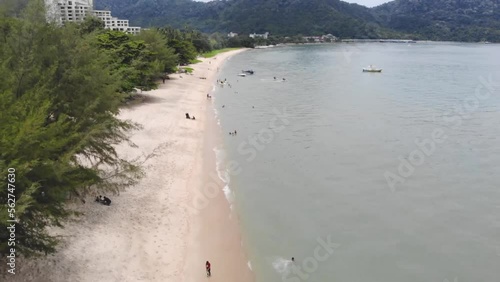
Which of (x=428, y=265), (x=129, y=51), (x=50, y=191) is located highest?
(x=129, y=51)

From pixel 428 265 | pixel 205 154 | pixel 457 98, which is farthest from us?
pixel 457 98

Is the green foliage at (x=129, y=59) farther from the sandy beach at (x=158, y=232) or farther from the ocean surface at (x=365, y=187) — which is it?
the sandy beach at (x=158, y=232)

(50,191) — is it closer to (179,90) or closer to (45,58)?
Answer: (45,58)

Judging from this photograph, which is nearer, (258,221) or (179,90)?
(258,221)

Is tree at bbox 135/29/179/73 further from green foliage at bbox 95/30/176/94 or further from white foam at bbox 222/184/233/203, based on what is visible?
white foam at bbox 222/184/233/203

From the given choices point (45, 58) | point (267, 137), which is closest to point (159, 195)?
point (45, 58)

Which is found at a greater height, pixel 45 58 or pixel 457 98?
pixel 45 58

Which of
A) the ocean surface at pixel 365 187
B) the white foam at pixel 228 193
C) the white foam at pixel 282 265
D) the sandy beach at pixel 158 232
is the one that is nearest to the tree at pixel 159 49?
the ocean surface at pixel 365 187
